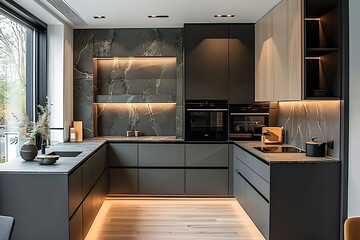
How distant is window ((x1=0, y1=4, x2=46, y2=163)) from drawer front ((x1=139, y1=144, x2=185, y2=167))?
154 cm

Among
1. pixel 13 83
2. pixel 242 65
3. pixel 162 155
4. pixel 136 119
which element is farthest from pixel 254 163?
pixel 13 83

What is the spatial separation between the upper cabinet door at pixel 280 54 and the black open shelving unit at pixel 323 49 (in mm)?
95

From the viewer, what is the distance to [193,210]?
4.46 metres

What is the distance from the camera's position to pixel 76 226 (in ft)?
9.72

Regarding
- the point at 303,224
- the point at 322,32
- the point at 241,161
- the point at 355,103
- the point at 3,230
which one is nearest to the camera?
the point at 3,230

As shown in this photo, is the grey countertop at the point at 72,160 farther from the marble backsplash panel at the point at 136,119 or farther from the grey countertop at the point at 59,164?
the marble backsplash panel at the point at 136,119

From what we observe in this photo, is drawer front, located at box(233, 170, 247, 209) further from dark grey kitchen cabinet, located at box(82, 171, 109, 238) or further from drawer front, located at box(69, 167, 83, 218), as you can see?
drawer front, located at box(69, 167, 83, 218)

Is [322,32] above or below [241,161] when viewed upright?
above

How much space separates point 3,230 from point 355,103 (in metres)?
2.72

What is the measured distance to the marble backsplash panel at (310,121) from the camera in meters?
3.20

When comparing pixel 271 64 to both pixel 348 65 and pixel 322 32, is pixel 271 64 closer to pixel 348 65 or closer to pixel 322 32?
pixel 322 32

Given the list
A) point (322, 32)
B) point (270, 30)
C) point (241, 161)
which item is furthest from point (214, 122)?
point (322, 32)

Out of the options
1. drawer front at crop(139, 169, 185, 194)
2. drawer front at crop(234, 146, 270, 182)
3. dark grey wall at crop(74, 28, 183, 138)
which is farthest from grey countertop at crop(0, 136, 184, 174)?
drawer front at crop(234, 146, 270, 182)

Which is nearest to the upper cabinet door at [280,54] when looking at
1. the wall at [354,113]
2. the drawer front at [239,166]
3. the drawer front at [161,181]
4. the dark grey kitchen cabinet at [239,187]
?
the wall at [354,113]
